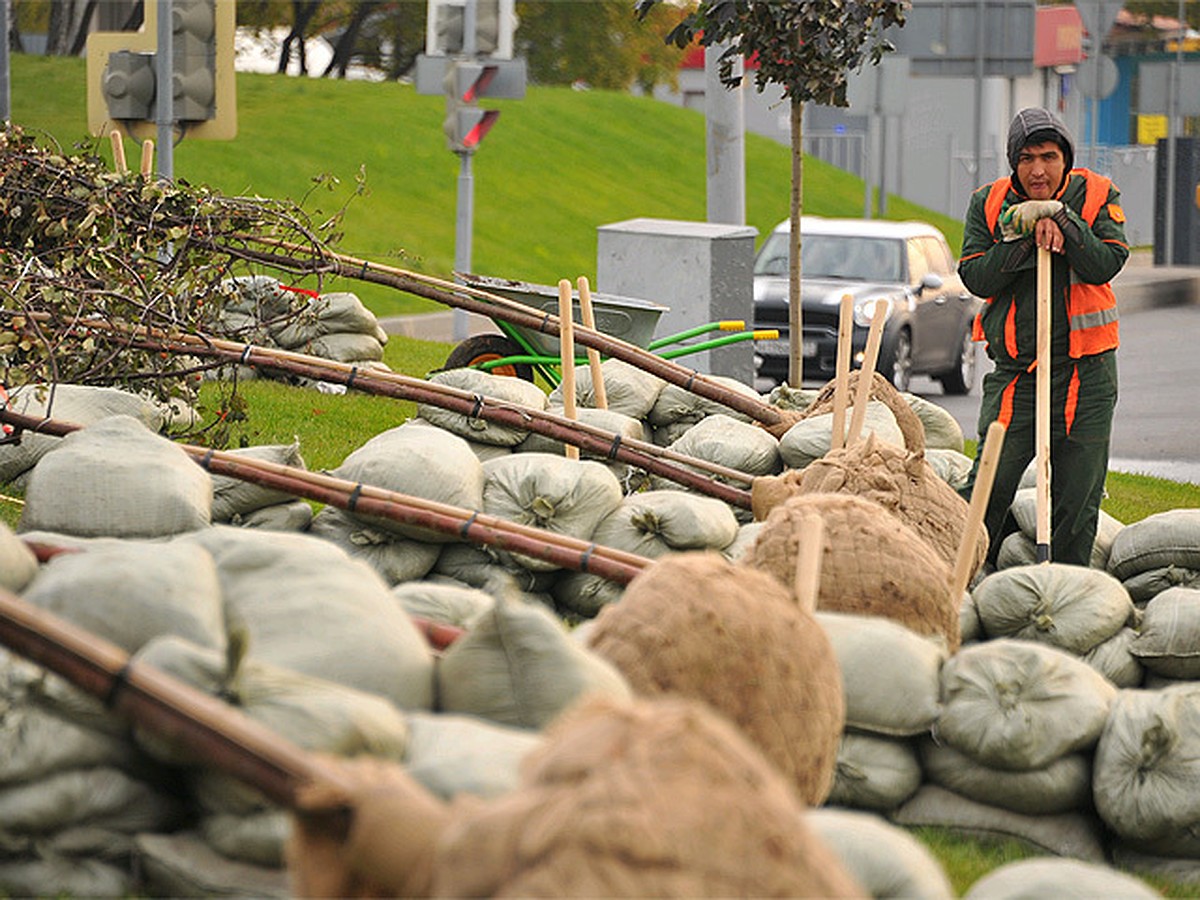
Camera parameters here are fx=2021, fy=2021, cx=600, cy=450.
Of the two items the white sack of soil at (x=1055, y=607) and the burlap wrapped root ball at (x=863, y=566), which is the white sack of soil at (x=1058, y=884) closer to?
the burlap wrapped root ball at (x=863, y=566)

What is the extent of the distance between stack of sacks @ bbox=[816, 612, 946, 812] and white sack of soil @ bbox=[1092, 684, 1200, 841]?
0.45 meters

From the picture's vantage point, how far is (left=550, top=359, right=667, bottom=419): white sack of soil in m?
9.45

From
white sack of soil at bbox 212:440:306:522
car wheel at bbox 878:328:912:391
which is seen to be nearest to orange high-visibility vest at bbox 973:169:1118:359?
white sack of soil at bbox 212:440:306:522

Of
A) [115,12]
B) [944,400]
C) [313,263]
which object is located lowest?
[944,400]

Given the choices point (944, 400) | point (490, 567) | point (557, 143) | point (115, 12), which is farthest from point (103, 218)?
point (557, 143)

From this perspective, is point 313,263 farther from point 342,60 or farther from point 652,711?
point 342,60

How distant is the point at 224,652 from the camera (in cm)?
385

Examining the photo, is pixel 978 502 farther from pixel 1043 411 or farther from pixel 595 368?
pixel 595 368

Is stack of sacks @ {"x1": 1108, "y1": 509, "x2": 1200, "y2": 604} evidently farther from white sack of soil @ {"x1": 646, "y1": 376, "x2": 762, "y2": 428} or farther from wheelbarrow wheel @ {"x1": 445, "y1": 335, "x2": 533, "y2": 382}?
wheelbarrow wheel @ {"x1": 445, "y1": 335, "x2": 533, "y2": 382}

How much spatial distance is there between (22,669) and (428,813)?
123 centimetres

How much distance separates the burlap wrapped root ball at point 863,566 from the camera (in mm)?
5305

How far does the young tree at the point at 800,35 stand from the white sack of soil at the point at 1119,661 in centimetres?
531

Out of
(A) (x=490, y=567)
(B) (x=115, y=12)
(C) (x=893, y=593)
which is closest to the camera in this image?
(C) (x=893, y=593)

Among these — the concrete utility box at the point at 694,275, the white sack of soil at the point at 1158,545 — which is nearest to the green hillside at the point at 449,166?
the concrete utility box at the point at 694,275
